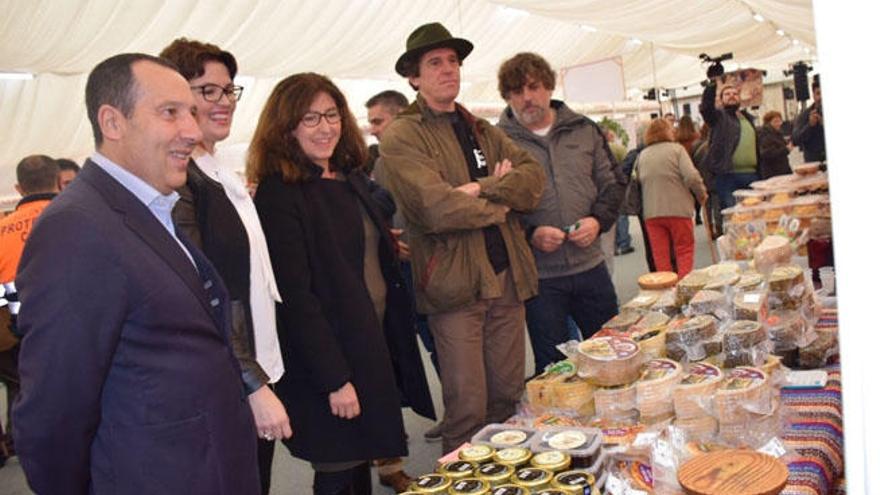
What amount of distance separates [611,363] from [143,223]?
108 cm

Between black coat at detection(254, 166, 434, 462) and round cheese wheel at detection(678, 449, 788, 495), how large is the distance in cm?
108

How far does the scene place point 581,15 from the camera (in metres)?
8.95

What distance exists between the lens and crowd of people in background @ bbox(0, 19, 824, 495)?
128 centimetres

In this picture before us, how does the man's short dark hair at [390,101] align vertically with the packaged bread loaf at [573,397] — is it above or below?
above

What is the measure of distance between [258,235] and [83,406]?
0.78 m

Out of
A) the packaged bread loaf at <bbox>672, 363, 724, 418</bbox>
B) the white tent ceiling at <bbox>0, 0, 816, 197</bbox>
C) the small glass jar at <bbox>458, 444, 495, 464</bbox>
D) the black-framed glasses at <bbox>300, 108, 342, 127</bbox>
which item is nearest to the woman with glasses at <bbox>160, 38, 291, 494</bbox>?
the black-framed glasses at <bbox>300, 108, 342, 127</bbox>

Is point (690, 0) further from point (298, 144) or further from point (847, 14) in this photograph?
point (847, 14)

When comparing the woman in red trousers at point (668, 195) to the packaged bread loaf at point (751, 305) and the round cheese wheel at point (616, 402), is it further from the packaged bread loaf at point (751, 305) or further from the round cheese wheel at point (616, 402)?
the round cheese wheel at point (616, 402)

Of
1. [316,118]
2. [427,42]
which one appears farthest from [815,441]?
[427,42]

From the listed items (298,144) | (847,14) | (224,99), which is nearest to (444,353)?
(298,144)

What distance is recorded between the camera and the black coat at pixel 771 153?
24.7 ft

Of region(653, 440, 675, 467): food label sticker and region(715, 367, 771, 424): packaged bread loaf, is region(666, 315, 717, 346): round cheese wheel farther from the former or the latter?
region(653, 440, 675, 467): food label sticker

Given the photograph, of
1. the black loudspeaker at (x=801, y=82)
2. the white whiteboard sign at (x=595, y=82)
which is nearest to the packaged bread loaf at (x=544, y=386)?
the white whiteboard sign at (x=595, y=82)

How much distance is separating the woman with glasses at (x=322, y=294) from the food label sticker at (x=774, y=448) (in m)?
1.05
